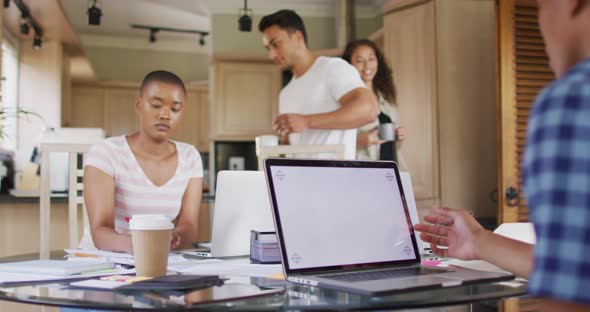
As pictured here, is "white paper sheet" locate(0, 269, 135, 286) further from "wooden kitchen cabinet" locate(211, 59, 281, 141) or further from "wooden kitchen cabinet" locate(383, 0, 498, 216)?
"wooden kitchen cabinet" locate(211, 59, 281, 141)

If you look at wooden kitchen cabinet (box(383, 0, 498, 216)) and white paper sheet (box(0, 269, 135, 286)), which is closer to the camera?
white paper sheet (box(0, 269, 135, 286))

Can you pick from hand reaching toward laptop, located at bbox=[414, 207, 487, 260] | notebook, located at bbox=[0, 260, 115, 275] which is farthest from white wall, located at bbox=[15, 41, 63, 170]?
hand reaching toward laptop, located at bbox=[414, 207, 487, 260]

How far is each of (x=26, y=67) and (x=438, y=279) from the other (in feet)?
20.7

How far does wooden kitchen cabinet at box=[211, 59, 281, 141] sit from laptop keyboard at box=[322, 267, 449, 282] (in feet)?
16.6

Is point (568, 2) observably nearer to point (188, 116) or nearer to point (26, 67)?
point (26, 67)

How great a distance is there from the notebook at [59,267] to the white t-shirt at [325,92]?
138 centimetres

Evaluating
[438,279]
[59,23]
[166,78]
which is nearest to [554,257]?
[438,279]

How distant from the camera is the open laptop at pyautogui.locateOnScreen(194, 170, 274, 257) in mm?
1575

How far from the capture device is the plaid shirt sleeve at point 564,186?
1.69 ft

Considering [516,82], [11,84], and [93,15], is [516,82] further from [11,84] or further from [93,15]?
[11,84]

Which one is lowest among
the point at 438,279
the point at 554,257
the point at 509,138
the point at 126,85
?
the point at 438,279

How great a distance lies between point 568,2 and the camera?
0.60 m

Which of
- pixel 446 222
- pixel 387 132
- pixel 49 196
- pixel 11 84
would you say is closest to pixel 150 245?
pixel 446 222

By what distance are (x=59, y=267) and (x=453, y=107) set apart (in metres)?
3.42
